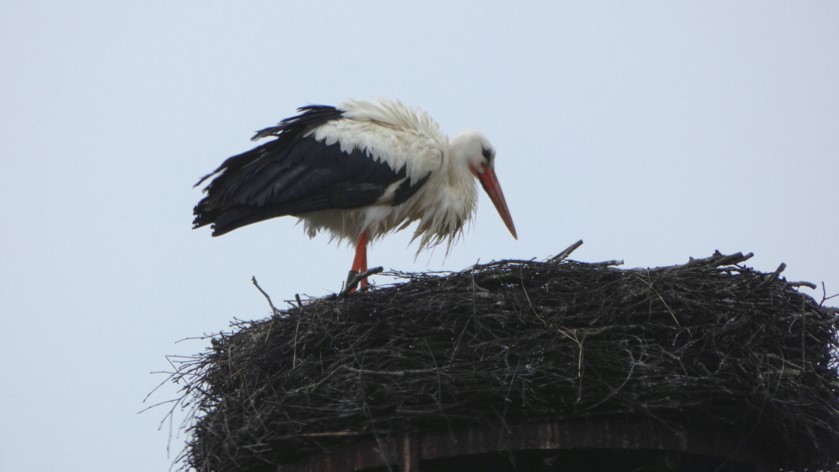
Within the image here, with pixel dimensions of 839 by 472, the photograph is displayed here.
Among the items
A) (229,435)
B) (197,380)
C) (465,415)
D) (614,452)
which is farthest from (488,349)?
(197,380)

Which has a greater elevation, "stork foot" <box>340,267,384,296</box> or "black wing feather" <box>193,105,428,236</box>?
"black wing feather" <box>193,105,428,236</box>

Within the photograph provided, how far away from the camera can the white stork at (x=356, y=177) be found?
24.4 ft

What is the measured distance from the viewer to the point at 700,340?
5695mm

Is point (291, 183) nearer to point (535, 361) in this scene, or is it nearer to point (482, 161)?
point (482, 161)

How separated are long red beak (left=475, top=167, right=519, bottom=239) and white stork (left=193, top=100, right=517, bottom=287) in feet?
0.26

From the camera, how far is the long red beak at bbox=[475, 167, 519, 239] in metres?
8.33

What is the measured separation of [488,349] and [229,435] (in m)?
1.27

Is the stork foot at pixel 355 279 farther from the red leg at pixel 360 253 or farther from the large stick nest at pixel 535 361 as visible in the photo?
the red leg at pixel 360 253

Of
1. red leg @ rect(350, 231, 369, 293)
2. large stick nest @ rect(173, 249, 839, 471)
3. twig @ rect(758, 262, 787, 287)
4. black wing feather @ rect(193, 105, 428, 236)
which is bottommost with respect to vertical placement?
large stick nest @ rect(173, 249, 839, 471)

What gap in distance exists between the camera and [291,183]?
24.4ft

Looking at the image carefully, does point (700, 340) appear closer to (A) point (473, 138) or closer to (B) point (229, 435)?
(B) point (229, 435)

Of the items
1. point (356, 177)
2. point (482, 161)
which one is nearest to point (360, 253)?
point (356, 177)

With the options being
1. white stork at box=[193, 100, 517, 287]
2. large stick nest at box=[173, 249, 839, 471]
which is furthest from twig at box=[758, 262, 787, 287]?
white stork at box=[193, 100, 517, 287]

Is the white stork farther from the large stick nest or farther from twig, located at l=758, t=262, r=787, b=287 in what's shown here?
twig, located at l=758, t=262, r=787, b=287
